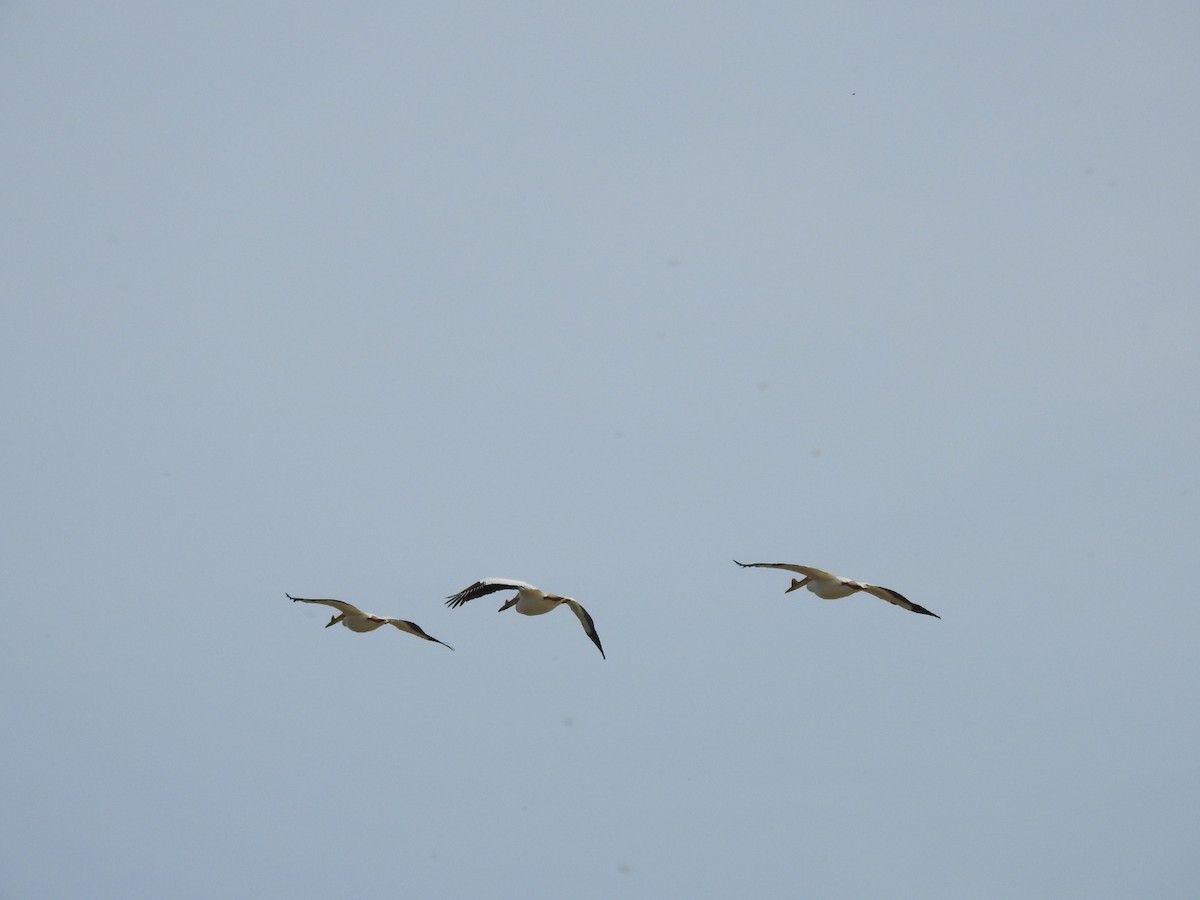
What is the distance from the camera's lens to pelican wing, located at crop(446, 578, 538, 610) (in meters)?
43.4

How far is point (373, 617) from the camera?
4584 centimetres

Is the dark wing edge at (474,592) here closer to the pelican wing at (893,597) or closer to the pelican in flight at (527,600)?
the pelican in flight at (527,600)

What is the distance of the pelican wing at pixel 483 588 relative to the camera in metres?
43.4

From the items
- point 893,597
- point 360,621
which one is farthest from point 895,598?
point 360,621

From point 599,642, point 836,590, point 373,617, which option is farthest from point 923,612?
point 373,617

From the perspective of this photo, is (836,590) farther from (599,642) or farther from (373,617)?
(373,617)

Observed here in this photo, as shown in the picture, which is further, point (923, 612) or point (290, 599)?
point (290, 599)

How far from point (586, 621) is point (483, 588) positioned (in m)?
3.17

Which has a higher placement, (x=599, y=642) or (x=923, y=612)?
(x=923, y=612)

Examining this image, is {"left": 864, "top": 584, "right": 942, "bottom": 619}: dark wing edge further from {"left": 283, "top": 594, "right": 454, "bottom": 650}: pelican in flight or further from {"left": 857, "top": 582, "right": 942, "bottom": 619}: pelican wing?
{"left": 283, "top": 594, "right": 454, "bottom": 650}: pelican in flight

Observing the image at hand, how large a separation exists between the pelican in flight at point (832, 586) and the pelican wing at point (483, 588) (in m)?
6.19

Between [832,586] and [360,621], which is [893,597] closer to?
[832,586]

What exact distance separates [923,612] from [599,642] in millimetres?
8708

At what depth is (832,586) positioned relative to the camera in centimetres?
4328
